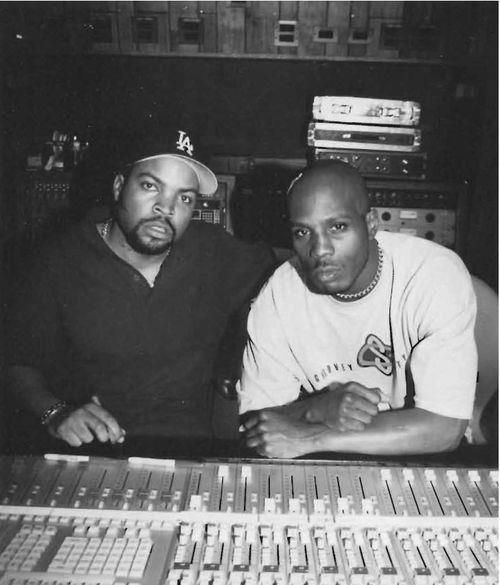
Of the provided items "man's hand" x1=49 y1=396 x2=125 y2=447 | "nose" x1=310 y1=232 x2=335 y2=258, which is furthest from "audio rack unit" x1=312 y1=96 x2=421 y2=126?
"man's hand" x1=49 y1=396 x2=125 y2=447

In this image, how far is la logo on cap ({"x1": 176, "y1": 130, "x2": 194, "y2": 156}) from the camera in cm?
189

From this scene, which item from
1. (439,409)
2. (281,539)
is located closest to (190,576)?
(281,539)

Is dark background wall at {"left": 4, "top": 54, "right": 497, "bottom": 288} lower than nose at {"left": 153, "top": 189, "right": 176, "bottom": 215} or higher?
higher

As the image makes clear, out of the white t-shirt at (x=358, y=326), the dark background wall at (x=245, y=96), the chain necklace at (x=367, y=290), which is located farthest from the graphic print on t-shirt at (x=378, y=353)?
the dark background wall at (x=245, y=96)

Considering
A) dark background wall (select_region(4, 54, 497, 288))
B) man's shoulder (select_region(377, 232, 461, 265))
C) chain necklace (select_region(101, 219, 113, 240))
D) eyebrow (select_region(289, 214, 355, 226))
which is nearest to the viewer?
eyebrow (select_region(289, 214, 355, 226))

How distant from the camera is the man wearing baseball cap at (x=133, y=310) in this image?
183 centimetres

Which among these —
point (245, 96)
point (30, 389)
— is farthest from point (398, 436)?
point (245, 96)

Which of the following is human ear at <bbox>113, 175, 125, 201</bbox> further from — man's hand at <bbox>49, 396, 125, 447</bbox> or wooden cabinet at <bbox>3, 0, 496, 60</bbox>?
wooden cabinet at <bbox>3, 0, 496, 60</bbox>

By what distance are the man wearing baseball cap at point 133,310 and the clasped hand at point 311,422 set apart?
0.55 m

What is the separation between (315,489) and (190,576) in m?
0.31

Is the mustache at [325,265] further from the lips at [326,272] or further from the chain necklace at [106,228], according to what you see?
the chain necklace at [106,228]

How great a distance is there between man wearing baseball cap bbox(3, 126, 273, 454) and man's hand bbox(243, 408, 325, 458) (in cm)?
54

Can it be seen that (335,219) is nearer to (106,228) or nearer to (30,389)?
(106,228)

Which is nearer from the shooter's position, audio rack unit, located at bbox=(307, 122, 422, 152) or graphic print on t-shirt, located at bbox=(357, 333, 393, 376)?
graphic print on t-shirt, located at bbox=(357, 333, 393, 376)
